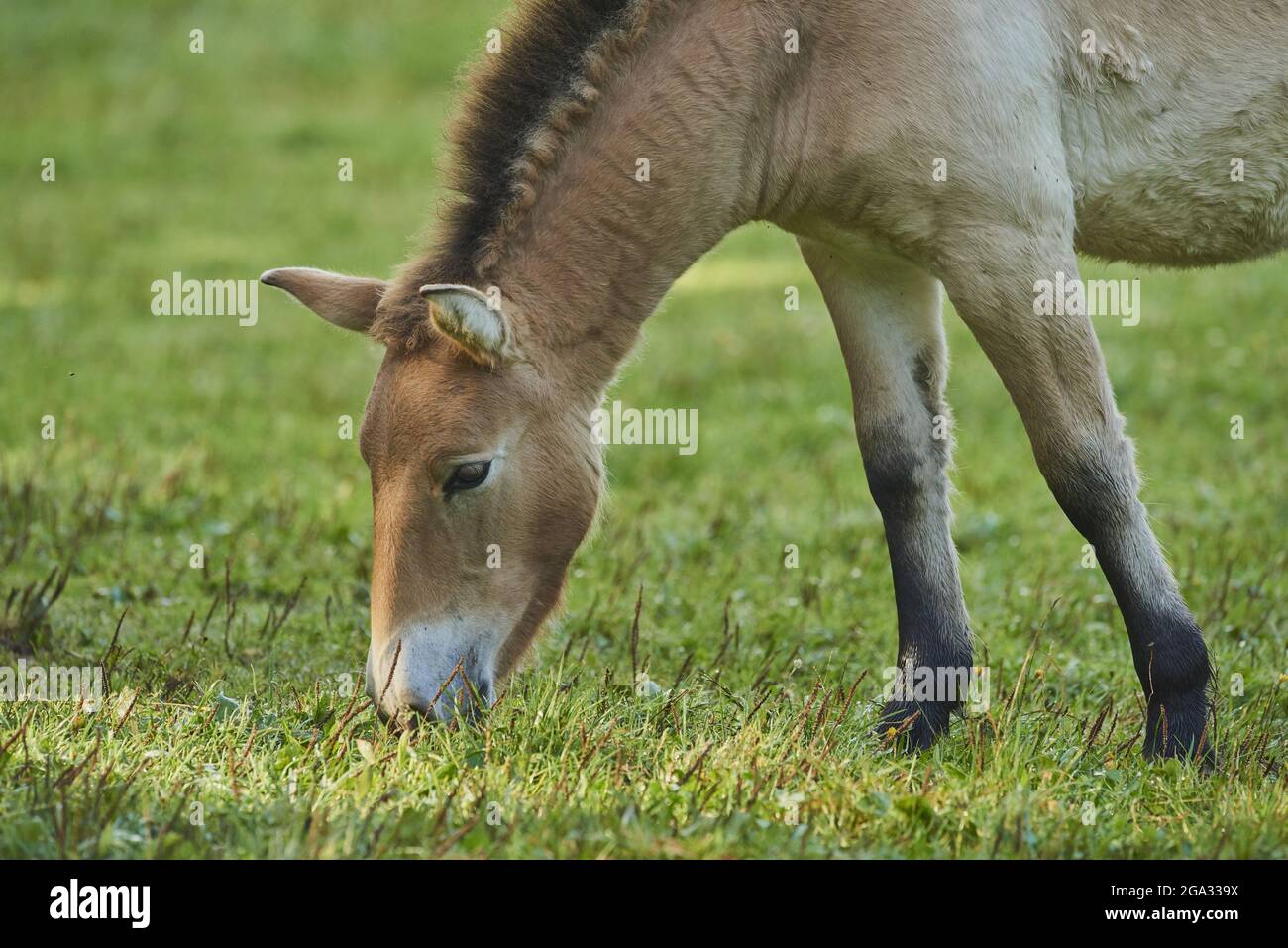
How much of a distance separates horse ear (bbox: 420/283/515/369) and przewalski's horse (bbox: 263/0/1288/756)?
0.01m

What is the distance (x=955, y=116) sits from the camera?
443 cm

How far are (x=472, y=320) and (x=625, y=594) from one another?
8.24 ft

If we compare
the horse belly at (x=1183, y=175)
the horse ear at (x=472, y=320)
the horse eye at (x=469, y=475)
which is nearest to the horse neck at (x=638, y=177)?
the horse ear at (x=472, y=320)

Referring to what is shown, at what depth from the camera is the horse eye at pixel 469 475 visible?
4.31 m

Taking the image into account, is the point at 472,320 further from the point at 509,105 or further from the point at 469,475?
the point at 509,105

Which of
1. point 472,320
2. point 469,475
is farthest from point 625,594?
point 472,320

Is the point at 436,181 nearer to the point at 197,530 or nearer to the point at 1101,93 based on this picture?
the point at 1101,93

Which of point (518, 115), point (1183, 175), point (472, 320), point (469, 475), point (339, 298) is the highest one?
point (518, 115)

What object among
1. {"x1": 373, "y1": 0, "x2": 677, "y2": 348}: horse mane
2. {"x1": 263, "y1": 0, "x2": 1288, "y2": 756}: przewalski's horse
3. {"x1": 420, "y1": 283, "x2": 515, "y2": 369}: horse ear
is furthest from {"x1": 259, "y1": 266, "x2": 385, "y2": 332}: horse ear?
{"x1": 420, "y1": 283, "x2": 515, "y2": 369}: horse ear

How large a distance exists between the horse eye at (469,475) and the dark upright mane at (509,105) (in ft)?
1.98

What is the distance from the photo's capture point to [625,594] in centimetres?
644

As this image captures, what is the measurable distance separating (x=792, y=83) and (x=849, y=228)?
0.50 m

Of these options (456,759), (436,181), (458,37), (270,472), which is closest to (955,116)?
(436,181)

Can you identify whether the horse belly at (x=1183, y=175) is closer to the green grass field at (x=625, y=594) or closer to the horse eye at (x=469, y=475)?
the green grass field at (x=625, y=594)
